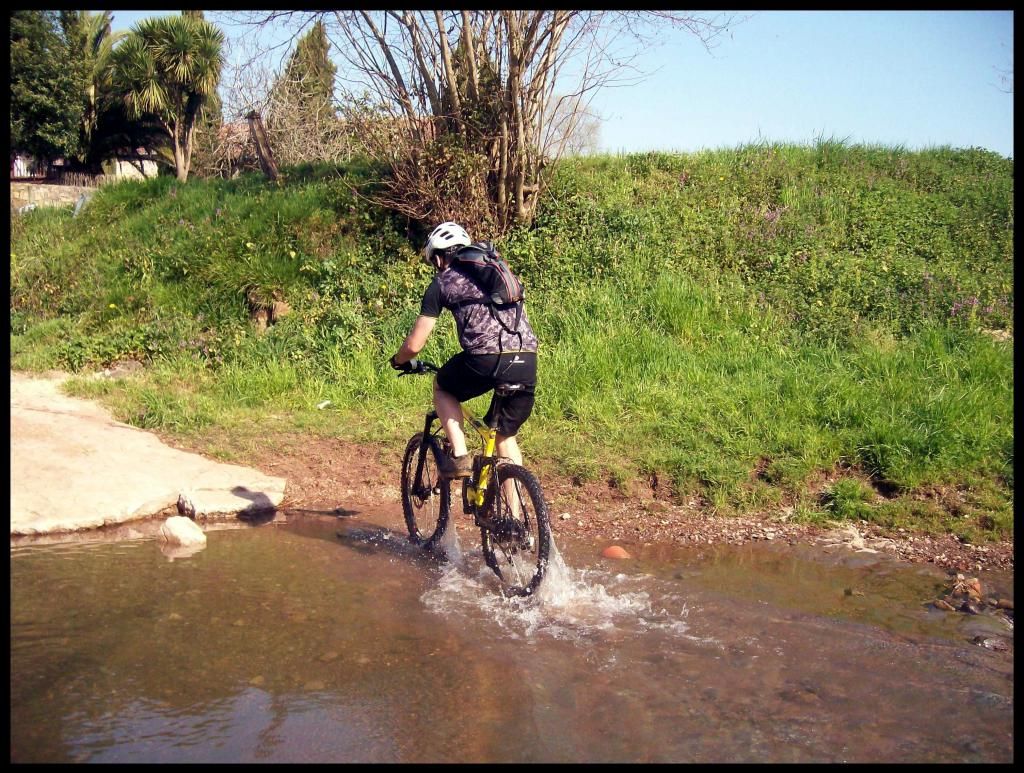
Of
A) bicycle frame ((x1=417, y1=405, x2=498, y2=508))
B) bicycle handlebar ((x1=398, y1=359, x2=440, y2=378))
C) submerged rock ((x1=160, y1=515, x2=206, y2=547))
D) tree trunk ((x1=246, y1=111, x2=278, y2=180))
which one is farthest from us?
tree trunk ((x1=246, y1=111, x2=278, y2=180))

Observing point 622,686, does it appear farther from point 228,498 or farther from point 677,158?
point 677,158

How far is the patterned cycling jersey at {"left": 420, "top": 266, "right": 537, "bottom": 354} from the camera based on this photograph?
507 cm

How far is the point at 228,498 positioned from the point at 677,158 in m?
8.69

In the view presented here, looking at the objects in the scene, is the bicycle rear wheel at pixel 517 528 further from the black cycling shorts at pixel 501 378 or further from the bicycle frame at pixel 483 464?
the black cycling shorts at pixel 501 378

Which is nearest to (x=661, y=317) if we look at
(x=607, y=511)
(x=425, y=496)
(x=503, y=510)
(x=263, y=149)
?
(x=607, y=511)

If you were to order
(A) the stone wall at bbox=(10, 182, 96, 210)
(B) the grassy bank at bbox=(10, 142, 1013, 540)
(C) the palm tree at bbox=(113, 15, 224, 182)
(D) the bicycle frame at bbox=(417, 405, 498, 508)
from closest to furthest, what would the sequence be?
1. (D) the bicycle frame at bbox=(417, 405, 498, 508)
2. (B) the grassy bank at bbox=(10, 142, 1013, 540)
3. (A) the stone wall at bbox=(10, 182, 96, 210)
4. (C) the palm tree at bbox=(113, 15, 224, 182)

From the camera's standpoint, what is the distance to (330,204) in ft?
39.2

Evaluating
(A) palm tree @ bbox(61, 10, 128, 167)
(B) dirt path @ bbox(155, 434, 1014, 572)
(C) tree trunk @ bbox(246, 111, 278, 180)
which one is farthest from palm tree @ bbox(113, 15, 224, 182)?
(B) dirt path @ bbox(155, 434, 1014, 572)

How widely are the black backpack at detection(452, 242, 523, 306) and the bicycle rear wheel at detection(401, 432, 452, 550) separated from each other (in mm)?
1260

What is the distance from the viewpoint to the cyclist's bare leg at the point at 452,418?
17.9ft

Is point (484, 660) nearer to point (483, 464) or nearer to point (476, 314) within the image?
point (483, 464)

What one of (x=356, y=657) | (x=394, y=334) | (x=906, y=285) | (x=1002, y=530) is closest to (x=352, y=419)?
(x=394, y=334)

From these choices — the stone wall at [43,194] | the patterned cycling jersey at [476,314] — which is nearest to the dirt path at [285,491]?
the patterned cycling jersey at [476,314]

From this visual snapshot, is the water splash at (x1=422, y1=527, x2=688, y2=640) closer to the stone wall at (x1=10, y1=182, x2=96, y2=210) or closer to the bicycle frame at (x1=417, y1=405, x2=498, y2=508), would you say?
the bicycle frame at (x1=417, y1=405, x2=498, y2=508)
